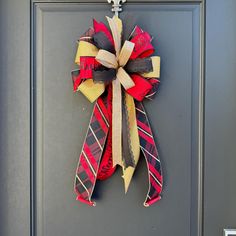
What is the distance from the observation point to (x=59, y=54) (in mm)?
779

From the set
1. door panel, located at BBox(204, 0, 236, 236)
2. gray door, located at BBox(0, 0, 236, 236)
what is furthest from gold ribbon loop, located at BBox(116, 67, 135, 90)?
door panel, located at BBox(204, 0, 236, 236)

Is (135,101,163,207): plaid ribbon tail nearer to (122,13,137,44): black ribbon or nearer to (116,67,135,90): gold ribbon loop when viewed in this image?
(116,67,135,90): gold ribbon loop

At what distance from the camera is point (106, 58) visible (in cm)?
69

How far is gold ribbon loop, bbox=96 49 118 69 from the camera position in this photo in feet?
2.25

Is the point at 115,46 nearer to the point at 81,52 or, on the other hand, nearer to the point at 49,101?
the point at 81,52

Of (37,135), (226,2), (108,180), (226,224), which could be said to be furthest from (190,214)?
(226,2)

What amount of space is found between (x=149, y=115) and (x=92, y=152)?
0.18 meters

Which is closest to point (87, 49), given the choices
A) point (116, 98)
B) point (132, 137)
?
point (116, 98)

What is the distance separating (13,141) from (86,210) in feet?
0.92

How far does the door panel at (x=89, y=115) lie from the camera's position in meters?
0.77

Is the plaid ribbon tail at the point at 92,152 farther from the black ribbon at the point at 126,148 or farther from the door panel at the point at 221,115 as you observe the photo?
the door panel at the point at 221,115

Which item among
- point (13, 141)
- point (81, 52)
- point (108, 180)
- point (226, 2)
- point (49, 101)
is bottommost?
point (108, 180)

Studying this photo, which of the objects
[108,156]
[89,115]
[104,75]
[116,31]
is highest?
[116,31]

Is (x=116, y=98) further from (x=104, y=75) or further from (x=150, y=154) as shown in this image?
(x=150, y=154)
